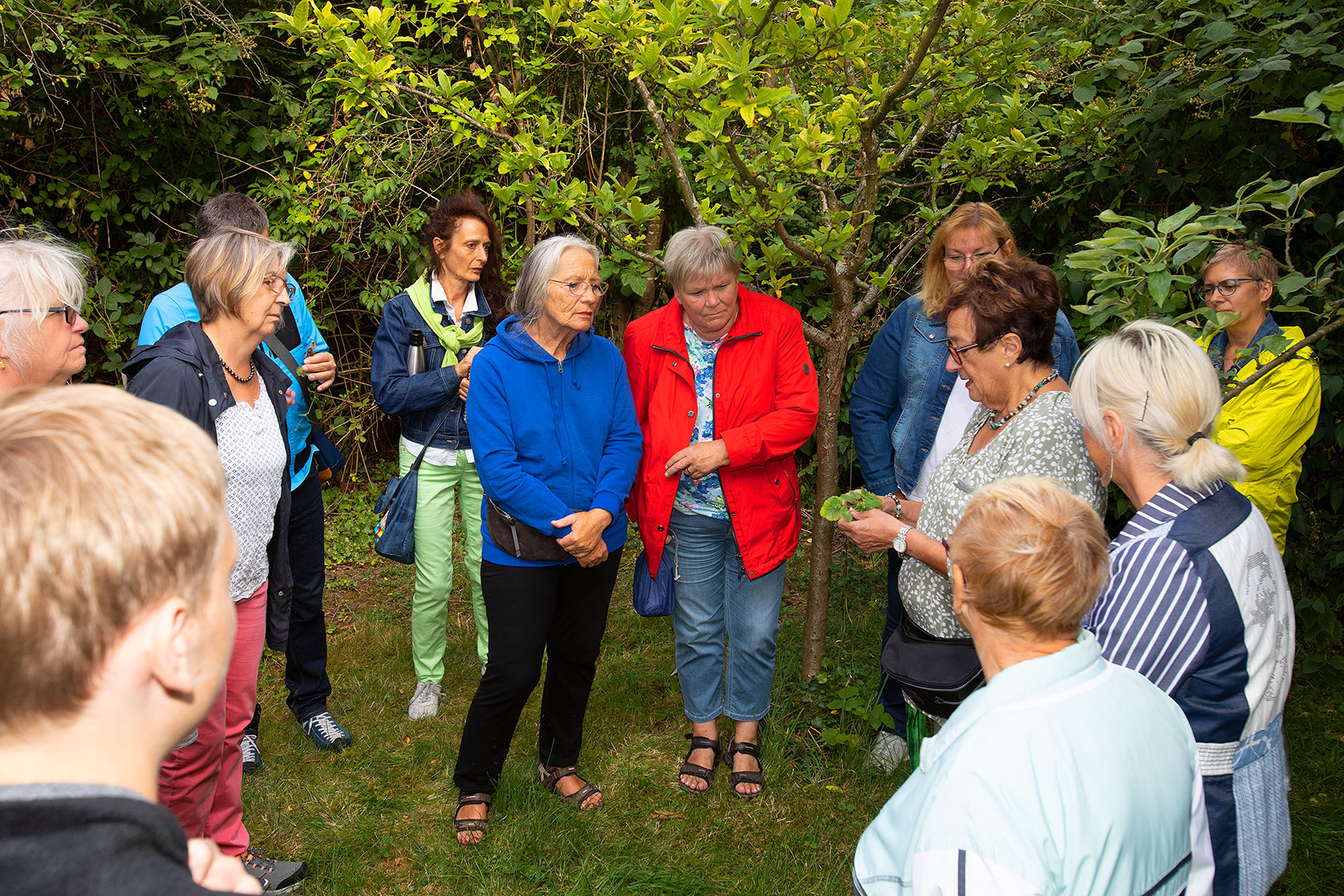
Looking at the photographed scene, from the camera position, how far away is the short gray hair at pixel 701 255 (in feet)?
10.6

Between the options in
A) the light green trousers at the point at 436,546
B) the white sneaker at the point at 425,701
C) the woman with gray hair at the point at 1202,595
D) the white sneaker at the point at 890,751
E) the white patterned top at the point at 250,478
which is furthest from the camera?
the white sneaker at the point at 425,701

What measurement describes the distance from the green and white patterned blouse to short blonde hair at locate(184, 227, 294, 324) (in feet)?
6.99

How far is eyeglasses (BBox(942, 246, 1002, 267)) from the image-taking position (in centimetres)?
332

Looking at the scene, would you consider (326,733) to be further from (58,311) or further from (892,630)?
(892,630)

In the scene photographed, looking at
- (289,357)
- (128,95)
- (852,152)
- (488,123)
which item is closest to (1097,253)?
(852,152)

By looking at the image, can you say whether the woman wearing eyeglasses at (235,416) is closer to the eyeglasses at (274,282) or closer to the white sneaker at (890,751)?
the eyeglasses at (274,282)

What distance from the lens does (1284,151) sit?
422 cm

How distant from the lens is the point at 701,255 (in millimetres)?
3244

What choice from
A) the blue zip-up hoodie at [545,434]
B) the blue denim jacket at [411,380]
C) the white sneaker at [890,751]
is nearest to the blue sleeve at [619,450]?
the blue zip-up hoodie at [545,434]

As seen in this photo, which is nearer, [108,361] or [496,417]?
[496,417]

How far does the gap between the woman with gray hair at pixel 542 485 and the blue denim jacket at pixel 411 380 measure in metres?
0.76

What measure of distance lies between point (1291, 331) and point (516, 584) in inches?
107

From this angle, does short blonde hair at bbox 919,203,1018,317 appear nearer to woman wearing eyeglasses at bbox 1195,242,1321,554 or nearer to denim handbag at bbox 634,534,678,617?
woman wearing eyeglasses at bbox 1195,242,1321,554

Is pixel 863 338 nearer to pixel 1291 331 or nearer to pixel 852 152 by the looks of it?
pixel 852 152
